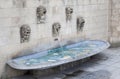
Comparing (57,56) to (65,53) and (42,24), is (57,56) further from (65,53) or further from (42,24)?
(42,24)

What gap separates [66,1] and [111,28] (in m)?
3.19

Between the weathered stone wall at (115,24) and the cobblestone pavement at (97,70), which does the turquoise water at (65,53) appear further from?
the weathered stone wall at (115,24)

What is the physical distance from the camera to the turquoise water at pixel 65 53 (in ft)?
22.7

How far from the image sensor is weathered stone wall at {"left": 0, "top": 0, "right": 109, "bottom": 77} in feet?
22.5

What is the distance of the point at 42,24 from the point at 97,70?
7.37ft

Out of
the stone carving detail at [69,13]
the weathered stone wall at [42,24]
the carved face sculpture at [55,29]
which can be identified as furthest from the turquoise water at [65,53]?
the stone carving detail at [69,13]

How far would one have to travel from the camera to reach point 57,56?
7555mm

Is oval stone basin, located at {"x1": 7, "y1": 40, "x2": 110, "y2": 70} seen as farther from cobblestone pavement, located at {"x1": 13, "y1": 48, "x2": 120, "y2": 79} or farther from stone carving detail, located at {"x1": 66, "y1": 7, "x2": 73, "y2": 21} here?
stone carving detail, located at {"x1": 66, "y1": 7, "x2": 73, "y2": 21}

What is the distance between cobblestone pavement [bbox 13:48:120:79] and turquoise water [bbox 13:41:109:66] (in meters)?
0.53

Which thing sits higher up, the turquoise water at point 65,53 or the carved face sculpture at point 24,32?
the carved face sculpture at point 24,32

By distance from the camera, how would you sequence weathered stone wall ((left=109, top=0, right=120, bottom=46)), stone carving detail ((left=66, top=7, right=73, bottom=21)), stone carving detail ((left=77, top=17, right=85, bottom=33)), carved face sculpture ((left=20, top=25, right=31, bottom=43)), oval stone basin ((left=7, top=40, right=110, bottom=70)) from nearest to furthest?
oval stone basin ((left=7, top=40, right=110, bottom=70)) → carved face sculpture ((left=20, top=25, right=31, bottom=43)) → stone carving detail ((left=66, top=7, right=73, bottom=21)) → stone carving detail ((left=77, top=17, right=85, bottom=33)) → weathered stone wall ((left=109, top=0, right=120, bottom=46))

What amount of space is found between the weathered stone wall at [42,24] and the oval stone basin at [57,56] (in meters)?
0.24

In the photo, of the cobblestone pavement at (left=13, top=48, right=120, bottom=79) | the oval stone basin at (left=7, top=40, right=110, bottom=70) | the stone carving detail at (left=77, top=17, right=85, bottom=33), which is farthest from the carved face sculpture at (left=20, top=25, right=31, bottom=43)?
the stone carving detail at (left=77, top=17, right=85, bottom=33)

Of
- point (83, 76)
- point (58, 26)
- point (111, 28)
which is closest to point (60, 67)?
point (83, 76)
